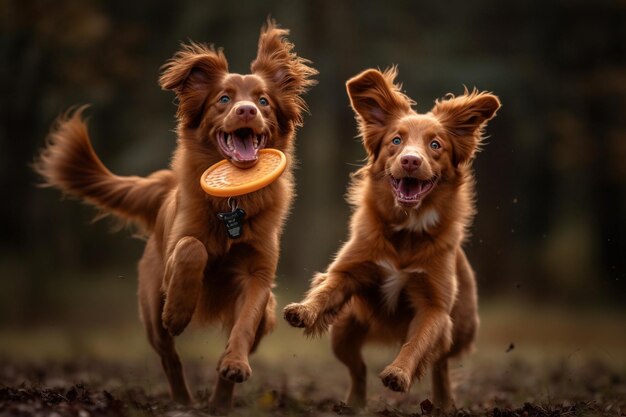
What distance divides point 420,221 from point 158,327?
7.44ft

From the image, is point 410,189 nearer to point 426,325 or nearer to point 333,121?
point 426,325

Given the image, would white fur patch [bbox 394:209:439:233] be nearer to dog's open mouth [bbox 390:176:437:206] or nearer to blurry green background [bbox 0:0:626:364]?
dog's open mouth [bbox 390:176:437:206]

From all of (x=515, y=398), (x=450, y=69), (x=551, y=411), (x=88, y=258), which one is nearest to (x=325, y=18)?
(x=450, y=69)

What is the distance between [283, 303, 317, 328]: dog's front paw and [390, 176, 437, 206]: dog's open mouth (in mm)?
1102

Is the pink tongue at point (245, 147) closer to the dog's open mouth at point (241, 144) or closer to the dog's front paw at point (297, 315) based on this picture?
the dog's open mouth at point (241, 144)

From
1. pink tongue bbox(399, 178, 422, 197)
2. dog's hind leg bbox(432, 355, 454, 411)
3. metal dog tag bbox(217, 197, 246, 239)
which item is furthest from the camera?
dog's hind leg bbox(432, 355, 454, 411)

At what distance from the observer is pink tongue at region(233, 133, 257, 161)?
6.40m

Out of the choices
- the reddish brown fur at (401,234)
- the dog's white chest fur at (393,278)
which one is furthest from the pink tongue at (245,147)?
the dog's white chest fur at (393,278)

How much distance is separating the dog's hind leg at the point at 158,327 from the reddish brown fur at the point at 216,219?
0.04 feet

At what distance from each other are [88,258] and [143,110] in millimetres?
3700

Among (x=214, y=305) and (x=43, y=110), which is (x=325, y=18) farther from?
(x=214, y=305)

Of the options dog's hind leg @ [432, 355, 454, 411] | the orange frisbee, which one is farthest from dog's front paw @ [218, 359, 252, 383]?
dog's hind leg @ [432, 355, 454, 411]

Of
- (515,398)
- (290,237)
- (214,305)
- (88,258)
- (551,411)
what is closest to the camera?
(551,411)

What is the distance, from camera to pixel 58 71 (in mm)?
17656
